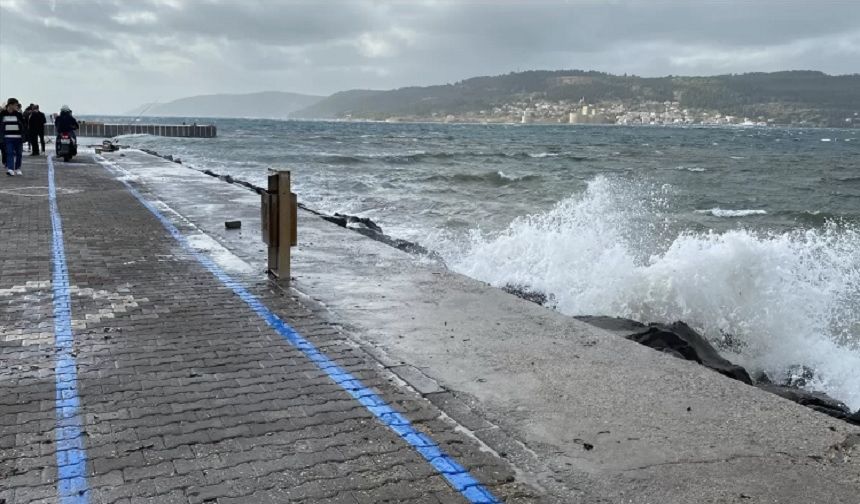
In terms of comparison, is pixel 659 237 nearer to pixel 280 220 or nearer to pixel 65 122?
pixel 280 220

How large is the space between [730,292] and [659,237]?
27.2ft

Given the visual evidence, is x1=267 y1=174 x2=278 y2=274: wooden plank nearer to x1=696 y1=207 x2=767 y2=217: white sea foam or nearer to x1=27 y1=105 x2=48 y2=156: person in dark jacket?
x1=696 y1=207 x2=767 y2=217: white sea foam

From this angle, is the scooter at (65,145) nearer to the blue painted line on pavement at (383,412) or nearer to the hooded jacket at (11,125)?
the hooded jacket at (11,125)

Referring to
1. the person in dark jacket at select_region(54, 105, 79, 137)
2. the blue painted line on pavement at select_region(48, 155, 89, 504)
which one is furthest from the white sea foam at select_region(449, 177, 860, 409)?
the person in dark jacket at select_region(54, 105, 79, 137)

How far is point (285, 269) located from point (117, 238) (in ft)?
11.8

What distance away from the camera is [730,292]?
8562 mm

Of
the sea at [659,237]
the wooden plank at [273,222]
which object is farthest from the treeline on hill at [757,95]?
the wooden plank at [273,222]

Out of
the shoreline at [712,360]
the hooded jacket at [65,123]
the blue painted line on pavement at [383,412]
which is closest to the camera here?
the blue painted line on pavement at [383,412]

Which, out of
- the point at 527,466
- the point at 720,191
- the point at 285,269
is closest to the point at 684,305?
the point at 285,269

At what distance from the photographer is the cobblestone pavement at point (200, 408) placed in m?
3.46

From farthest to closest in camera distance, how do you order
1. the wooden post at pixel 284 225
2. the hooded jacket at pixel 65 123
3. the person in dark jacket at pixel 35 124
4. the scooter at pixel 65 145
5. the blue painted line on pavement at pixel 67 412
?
the person in dark jacket at pixel 35 124, the scooter at pixel 65 145, the hooded jacket at pixel 65 123, the wooden post at pixel 284 225, the blue painted line on pavement at pixel 67 412

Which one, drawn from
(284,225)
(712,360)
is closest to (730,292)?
(712,360)

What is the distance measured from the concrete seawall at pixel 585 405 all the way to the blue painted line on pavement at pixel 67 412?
2044mm

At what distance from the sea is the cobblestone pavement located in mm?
4148
